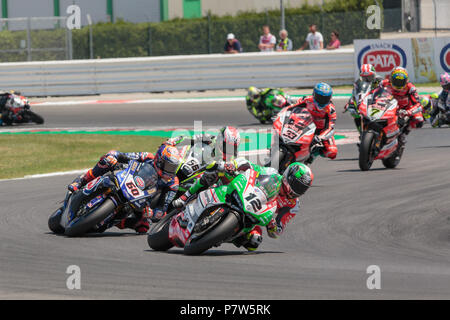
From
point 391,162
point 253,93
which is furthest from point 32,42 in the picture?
point 391,162

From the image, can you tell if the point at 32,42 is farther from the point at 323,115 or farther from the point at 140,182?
the point at 140,182

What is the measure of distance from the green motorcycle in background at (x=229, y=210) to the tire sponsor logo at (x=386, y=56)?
19345mm

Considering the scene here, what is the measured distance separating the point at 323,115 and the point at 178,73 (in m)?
16.0

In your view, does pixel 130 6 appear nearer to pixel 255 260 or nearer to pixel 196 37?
pixel 196 37

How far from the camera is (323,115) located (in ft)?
45.0

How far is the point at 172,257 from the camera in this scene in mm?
8664

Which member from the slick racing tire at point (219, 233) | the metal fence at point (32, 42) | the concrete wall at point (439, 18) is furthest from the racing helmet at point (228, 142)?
the concrete wall at point (439, 18)

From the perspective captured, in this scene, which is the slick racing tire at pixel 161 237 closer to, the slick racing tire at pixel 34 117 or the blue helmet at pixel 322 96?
the blue helmet at pixel 322 96

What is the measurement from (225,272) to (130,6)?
42094 millimetres

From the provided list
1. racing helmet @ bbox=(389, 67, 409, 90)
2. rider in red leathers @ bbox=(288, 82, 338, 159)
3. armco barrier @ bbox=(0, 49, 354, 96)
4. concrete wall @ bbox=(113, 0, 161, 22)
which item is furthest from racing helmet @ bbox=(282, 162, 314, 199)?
concrete wall @ bbox=(113, 0, 161, 22)

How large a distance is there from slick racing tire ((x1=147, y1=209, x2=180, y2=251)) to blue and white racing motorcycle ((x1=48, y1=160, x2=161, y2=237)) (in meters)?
0.74

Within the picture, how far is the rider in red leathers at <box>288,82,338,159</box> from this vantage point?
44.6 feet

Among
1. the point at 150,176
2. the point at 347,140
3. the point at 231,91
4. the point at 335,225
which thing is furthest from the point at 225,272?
the point at 231,91

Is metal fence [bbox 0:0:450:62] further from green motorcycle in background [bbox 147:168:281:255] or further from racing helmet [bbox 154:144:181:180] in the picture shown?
green motorcycle in background [bbox 147:168:281:255]
